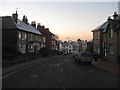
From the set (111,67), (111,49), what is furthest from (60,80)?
(111,49)

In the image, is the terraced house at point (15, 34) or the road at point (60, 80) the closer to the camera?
the road at point (60, 80)

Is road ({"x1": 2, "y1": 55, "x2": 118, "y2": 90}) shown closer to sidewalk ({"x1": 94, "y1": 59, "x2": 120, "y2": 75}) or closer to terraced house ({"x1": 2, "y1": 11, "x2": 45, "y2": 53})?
sidewalk ({"x1": 94, "y1": 59, "x2": 120, "y2": 75})

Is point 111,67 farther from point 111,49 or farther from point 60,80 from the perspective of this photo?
point 60,80

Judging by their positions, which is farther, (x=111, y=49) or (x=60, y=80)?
(x=111, y=49)

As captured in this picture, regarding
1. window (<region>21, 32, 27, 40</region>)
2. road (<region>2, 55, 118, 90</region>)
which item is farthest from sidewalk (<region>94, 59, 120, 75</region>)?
window (<region>21, 32, 27, 40</region>)

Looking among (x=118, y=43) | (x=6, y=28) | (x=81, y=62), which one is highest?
(x=6, y=28)

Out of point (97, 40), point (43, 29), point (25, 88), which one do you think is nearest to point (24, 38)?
point (97, 40)

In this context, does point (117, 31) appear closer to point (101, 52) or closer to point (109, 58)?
point (109, 58)

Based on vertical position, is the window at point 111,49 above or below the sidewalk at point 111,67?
above

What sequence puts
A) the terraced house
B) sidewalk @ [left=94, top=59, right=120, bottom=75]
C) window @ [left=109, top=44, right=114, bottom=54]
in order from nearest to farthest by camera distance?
sidewalk @ [left=94, top=59, right=120, bottom=75]
window @ [left=109, top=44, right=114, bottom=54]
the terraced house

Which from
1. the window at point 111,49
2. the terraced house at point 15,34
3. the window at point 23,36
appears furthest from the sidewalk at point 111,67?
the window at point 23,36

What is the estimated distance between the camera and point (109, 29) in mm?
47750

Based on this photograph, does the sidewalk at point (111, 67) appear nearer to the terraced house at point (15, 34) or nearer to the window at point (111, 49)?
the window at point (111, 49)

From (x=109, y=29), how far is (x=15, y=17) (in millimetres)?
25514
